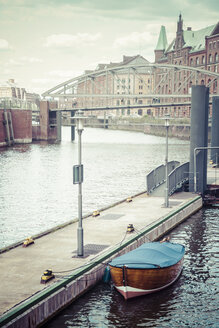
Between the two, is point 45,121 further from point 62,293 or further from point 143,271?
point 62,293

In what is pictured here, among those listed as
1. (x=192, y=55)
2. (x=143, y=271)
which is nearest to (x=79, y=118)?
(x=143, y=271)

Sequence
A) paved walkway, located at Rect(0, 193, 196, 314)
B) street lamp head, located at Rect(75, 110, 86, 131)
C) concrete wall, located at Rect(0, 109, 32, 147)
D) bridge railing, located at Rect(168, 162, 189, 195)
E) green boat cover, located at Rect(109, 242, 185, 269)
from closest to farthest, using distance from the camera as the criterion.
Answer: paved walkway, located at Rect(0, 193, 196, 314) → green boat cover, located at Rect(109, 242, 185, 269) → street lamp head, located at Rect(75, 110, 86, 131) → bridge railing, located at Rect(168, 162, 189, 195) → concrete wall, located at Rect(0, 109, 32, 147)

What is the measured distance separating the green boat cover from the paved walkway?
1715 millimetres

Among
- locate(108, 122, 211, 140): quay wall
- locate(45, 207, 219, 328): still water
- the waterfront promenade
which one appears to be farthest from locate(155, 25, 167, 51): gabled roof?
locate(45, 207, 219, 328): still water

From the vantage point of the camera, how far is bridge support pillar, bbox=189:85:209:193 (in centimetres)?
3581

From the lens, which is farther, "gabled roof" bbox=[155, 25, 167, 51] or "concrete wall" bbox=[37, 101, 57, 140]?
"gabled roof" bbox=[155, 25, 167, 51]

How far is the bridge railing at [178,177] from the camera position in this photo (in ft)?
113

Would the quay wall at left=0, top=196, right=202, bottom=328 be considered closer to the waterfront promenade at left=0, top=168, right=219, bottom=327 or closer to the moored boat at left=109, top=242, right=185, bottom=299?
the waterfront promenade at left=0, top=168, right=219, bottom=327

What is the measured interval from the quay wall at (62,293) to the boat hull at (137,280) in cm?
100

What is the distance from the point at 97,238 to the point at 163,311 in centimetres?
625

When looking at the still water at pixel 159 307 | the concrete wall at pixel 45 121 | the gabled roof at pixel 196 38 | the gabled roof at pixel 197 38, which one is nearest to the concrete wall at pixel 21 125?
the concrete wall at pixel 45 121

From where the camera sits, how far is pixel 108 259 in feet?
63.2

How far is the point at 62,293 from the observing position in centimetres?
1608

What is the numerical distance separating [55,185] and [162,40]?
141m
